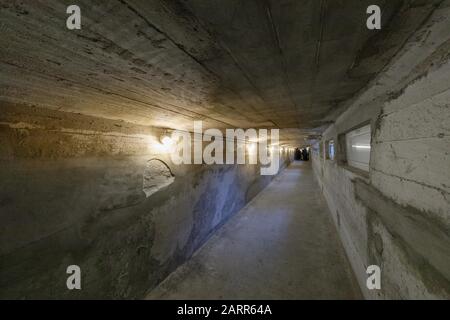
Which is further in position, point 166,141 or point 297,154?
point 297,154

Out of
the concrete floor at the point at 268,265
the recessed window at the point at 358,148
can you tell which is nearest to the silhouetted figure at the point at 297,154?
the concrete floor at the point at 268,265

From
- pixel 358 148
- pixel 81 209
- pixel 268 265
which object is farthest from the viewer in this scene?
pixel 268 265

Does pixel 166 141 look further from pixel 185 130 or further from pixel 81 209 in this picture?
pixel 81 209

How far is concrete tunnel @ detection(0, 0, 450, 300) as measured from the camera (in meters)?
0.80

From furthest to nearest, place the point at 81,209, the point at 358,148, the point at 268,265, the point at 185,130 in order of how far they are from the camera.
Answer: the point at 185,130 → the point at 268,265 → the point at 358,148 → the point at 81,209

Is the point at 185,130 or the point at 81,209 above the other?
the point at 185,130

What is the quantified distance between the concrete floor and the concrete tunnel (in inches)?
1.3

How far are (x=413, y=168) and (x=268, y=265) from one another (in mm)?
2579

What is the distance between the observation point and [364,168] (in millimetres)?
2496

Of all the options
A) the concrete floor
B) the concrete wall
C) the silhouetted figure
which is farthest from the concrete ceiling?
the silhouetted figure

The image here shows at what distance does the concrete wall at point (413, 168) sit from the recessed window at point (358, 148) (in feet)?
1.89

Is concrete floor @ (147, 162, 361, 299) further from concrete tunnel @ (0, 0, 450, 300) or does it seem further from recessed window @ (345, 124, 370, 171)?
recessed window @ (345, 124, 370, 171)

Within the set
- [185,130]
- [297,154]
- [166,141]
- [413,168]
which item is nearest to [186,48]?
[413,168]

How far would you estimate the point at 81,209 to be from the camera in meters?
1.80
